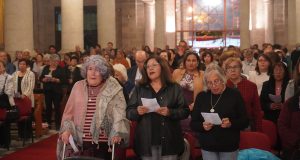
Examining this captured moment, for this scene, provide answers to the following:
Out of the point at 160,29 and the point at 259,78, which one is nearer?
the point at 259,78

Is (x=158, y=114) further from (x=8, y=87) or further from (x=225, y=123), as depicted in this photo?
(x=8, y=87)

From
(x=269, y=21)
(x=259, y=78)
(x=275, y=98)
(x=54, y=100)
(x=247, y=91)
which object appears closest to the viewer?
(x=247, y=91)

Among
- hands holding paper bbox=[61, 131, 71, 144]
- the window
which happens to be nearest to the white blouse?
hands holding paper bbox=[61, 131, 71, 144]

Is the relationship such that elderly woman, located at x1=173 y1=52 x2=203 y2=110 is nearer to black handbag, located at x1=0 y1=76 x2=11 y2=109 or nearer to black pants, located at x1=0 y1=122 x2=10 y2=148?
black handbag, located at x1=0 y1=76 x2=11 y2=109

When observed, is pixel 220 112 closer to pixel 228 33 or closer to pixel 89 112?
pixel 89 112

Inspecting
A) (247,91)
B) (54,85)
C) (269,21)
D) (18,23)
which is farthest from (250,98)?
(269,21)

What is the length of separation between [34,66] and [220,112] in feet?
37.6

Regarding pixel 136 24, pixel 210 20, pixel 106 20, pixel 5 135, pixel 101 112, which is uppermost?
pixel 210 20

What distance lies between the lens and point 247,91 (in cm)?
836

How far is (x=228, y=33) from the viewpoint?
4081 centimetres

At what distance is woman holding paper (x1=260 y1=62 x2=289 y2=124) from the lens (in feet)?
31.9

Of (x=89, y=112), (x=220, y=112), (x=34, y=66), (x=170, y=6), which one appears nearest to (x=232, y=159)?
(x=220, y=112)

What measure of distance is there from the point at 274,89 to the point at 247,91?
1.61 m

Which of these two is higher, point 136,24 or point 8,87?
point 136,24
